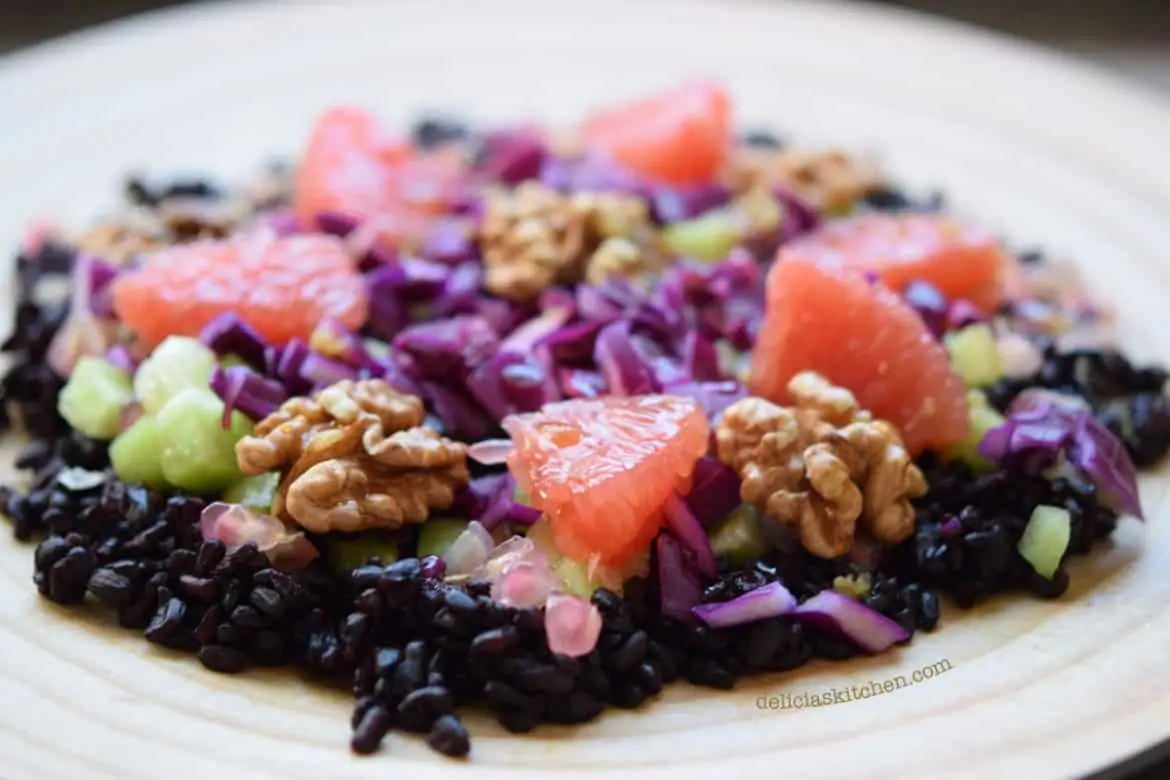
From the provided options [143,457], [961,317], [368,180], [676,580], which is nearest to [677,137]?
[368,180]

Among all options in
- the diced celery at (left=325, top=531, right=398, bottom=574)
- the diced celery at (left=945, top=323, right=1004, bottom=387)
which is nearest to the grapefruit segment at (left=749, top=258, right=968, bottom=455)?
the diced celery at (left=945, top=323, right=1004, bottom=387)

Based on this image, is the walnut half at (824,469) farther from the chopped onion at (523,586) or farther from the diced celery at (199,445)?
the diced celery at (199,445)

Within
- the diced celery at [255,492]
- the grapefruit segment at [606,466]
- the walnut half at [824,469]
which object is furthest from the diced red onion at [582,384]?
the diced celery at [255,492]

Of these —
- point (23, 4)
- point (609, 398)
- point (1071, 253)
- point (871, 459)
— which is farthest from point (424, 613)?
point (23, 4)

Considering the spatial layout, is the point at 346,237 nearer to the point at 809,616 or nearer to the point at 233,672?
the point at 233,672

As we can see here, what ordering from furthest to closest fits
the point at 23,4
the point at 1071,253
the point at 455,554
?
the point at 23,4, the point at 1071,253, the point at 455,554

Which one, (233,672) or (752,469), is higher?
(752,469)

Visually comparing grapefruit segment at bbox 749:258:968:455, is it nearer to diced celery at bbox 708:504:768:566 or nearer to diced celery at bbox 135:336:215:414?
diced celery at bbox 708:504:768:566

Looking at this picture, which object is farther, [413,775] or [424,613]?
[424,613]
